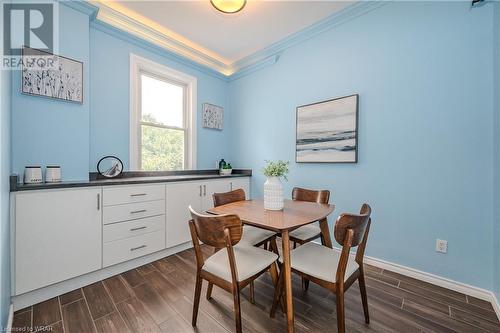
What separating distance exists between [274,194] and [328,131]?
1.39 meters

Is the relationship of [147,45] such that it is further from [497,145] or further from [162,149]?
[497,145]

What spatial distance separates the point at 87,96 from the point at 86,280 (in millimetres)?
1876

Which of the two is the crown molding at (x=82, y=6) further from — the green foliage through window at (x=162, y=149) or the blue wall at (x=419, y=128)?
the blue wall at (x=419, y=128)

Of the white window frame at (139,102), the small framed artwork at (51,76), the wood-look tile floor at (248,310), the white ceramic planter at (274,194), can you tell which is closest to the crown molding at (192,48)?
the white window frame at (139,102)

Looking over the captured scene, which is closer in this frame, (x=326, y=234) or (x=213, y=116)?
(x=326, y=234)

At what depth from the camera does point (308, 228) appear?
6.71ft

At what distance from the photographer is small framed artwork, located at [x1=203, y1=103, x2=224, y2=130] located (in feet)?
11.7

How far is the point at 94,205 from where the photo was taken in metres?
1.88

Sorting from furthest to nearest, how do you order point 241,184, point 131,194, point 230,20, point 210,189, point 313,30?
point 241,184 < point 210,189 < point 313,30 < point 230,20 < point 131,194

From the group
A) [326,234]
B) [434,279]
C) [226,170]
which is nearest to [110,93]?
[226,170]

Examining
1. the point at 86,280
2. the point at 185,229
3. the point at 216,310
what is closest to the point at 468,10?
the point at 216,310

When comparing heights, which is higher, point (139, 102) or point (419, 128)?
point (139, 102)

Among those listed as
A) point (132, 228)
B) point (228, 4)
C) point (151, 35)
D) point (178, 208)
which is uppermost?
point (151, 35)

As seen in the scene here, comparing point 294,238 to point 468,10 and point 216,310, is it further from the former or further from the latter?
point 468,10
